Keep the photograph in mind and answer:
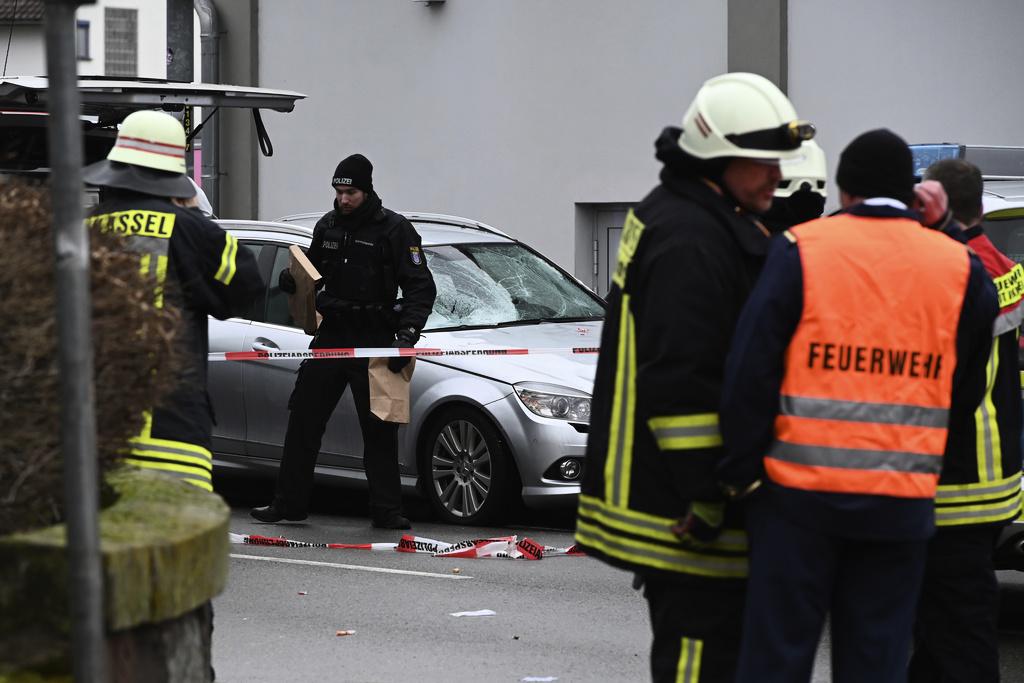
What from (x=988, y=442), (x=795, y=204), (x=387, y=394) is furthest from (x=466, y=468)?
(x=988, y=442)

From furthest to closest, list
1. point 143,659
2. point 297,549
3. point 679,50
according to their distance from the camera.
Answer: point 679,50, point 297,549, point 143,659

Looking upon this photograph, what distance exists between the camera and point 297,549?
9.02 meters

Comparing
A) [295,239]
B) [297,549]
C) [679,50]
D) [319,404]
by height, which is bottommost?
[297,549]

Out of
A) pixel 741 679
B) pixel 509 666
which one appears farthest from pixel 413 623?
pixel 741 679

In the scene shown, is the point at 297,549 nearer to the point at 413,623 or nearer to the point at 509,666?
the point at 413,623

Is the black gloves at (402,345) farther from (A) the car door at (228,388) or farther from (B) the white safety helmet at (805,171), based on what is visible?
(B) the white safety helmet at (805,171)

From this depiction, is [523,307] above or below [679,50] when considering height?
below

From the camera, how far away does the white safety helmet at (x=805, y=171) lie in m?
4.05

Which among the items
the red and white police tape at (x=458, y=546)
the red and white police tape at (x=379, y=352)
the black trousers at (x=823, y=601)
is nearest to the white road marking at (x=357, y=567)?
the red and white police tape at (x=458, y=546)

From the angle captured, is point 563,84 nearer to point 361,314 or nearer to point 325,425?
point 361,314

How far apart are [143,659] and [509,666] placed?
128 inches

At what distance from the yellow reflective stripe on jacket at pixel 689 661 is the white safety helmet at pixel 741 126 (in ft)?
3.54

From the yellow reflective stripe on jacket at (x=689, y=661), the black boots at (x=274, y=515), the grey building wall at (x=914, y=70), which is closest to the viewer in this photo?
the yellow reflective stripe on jacket at (x=689, y=661)

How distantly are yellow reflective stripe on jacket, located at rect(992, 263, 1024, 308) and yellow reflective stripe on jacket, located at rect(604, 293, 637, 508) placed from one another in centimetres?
208
